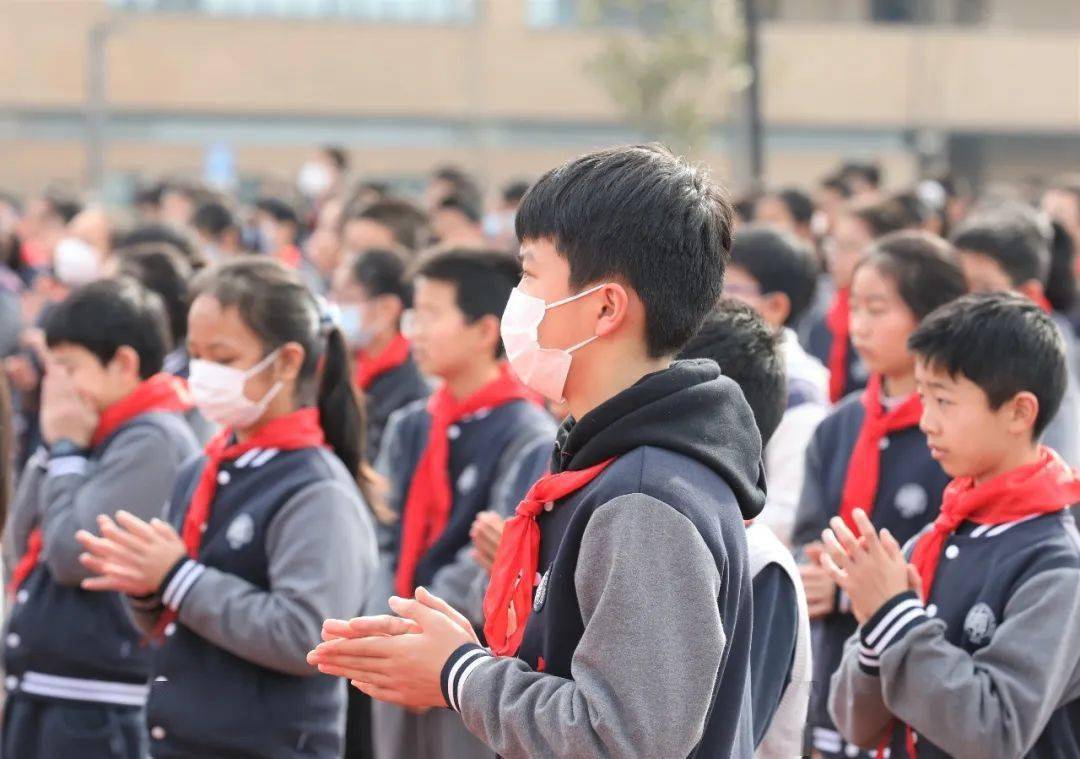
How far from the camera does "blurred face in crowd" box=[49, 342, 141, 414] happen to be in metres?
4.81

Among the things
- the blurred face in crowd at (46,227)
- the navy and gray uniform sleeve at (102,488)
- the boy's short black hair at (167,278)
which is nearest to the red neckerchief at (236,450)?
the navy and gray uniform sleeve at (102,488)

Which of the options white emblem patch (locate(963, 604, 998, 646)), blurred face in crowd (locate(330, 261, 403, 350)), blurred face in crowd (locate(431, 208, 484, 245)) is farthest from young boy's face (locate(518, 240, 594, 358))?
blurred face in crowd (locate(431, 208, 484, 245))

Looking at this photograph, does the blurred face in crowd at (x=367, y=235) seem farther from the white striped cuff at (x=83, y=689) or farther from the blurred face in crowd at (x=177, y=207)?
the white striped cuff at (x=83, y=689)

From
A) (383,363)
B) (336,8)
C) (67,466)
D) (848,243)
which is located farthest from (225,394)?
(336,8)

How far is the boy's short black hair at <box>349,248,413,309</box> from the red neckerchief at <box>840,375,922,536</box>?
251 centimetres

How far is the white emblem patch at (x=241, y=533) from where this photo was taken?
4.00 metres

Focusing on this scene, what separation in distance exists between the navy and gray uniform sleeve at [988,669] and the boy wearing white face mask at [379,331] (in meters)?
3.32

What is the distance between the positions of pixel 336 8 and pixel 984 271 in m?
27.0

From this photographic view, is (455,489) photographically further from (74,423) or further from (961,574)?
(961,574)

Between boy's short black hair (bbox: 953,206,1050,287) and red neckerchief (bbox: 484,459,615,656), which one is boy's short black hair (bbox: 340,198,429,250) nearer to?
boy's short black hair (bbox: 953,206,1050,287)

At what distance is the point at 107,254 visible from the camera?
955 centimetres

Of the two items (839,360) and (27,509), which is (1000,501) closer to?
(27,509)

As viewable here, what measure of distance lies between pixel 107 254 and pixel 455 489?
5037 mm

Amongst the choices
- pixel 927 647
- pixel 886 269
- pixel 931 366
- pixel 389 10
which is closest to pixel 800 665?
pixel 927 647
